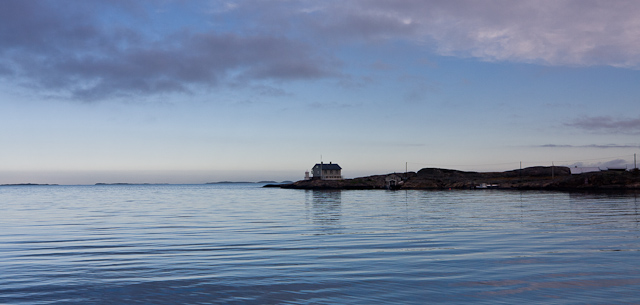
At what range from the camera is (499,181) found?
149000 millimetres

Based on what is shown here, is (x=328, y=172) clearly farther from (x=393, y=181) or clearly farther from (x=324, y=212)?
(x=324, y=212)

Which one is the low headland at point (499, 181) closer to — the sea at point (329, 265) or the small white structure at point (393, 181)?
the small white structure at point (393, 181)

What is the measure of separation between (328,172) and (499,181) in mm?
61068

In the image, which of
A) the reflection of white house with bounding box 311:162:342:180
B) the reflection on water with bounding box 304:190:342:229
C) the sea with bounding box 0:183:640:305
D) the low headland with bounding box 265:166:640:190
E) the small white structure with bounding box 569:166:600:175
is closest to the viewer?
the sea with bounding box 0:183:640:305

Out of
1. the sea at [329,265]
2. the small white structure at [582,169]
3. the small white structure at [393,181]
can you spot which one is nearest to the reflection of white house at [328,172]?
the small white structure at [393,181]

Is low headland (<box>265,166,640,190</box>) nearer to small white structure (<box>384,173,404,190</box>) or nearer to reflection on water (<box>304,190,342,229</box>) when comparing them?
small white structure (<box>384,173,404,190</box>)

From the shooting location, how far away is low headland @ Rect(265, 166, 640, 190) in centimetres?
11288

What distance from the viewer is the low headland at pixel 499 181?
113 metres

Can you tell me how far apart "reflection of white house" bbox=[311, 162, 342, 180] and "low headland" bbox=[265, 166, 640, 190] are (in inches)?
194

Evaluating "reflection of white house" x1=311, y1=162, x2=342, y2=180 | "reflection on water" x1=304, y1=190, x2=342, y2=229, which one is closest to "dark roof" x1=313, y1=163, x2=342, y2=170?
"reflection of white house" x1=311, y1=162, x2=342, y2=180

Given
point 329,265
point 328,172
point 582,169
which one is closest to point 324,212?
point 329,265

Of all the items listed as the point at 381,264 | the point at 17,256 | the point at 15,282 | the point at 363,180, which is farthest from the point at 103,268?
the point at 363,180

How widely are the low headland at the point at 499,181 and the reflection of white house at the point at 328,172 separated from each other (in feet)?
16.2

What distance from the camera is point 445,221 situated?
35.4 meters
